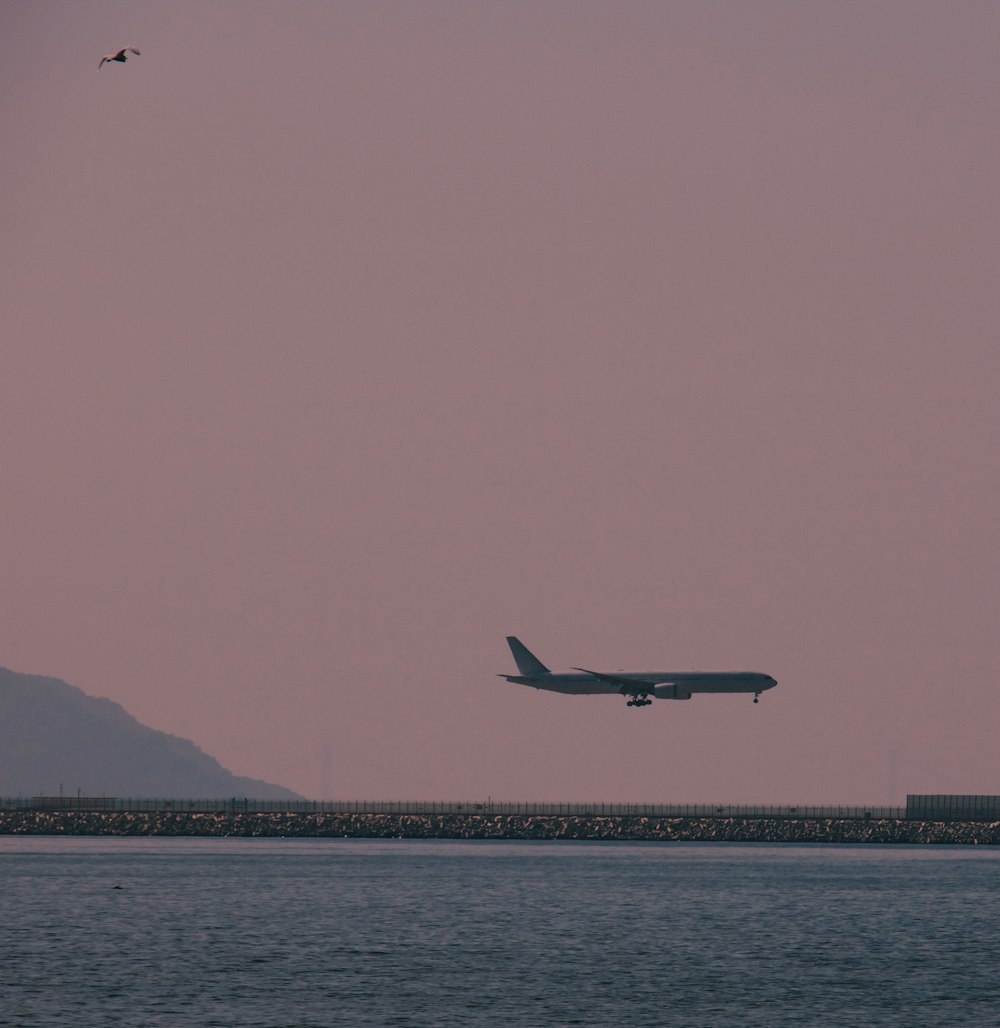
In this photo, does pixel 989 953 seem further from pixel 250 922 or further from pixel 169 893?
pixel 169 893

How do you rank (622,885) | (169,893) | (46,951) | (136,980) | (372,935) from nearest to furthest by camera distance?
(136,980), (46,951), (372,935), (169,893), (622,885)

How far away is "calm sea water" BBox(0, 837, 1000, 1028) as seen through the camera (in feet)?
292

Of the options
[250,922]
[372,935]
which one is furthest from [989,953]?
[250,922]

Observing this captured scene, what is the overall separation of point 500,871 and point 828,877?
33.1 meters

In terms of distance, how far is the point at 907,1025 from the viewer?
8569 centimetres

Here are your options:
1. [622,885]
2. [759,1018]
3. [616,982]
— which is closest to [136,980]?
[616,982]

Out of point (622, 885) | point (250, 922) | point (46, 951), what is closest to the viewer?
point (46, 951)

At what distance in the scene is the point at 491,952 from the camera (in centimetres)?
11306

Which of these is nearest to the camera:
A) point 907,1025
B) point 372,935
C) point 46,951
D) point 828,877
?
point 907,1025

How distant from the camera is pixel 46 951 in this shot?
4316 inches

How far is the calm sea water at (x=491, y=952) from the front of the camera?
89125 mm

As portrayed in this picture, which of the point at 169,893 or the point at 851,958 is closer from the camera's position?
the point at 851,958

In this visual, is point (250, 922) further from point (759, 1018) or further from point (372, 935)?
point (759, 1018)

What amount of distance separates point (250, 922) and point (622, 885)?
50.4 meters
